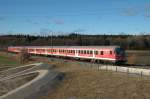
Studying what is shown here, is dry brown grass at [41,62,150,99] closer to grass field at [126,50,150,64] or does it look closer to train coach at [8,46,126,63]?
train coach at [8,46,126,63]

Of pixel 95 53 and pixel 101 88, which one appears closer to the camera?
pixel 101 88

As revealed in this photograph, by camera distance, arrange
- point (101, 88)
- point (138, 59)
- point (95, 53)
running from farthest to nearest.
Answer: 1. point (138, 59)
2. point (95, 53)
3. point (101, 88)

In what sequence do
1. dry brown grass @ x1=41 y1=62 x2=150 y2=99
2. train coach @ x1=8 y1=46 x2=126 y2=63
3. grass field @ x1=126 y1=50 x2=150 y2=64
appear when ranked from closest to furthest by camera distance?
1. dry brown grass @ x1=41 y1=62 x2=150 y2=99
2. train coach @ x1=8 y1=46 x2=126 y2=63
3. grass field @ x1=126 y1=50 x2=150 y2=64

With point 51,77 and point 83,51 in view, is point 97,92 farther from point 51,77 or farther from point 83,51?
point 83,51

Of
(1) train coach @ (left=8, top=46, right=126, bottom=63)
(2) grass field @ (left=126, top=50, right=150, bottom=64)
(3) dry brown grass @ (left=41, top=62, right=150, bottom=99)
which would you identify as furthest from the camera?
(2) grass field @ (left=126, top=50, right=150, bottom=64)

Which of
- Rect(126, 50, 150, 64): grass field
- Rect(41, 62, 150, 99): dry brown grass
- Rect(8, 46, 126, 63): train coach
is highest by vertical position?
Rect(8, 46, 126, 63): train coach

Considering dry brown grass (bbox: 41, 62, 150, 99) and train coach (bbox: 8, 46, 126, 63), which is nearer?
dry brown grass (bbox: 41, 62, 150, 99)

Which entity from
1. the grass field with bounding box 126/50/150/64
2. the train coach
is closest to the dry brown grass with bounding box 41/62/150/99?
the train coach

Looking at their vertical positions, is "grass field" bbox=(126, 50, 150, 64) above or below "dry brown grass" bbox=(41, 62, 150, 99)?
below

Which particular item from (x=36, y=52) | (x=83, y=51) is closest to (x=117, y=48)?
(x=83, y=51)

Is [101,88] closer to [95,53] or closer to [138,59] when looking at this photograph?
[95,53]

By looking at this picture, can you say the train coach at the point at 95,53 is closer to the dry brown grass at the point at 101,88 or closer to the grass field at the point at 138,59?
the grass field at the point at 138,59

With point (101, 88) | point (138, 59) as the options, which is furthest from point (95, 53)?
point (101, 88)

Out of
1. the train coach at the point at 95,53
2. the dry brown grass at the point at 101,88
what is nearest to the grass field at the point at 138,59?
the train coach at the point at 95,53
